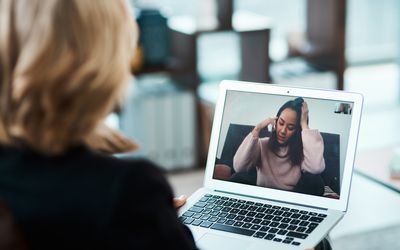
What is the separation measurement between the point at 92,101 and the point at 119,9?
0.50 ft

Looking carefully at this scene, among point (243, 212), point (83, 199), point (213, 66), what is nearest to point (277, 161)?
point (243, 212)

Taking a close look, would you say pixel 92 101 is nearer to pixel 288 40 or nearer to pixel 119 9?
pixel 119 9

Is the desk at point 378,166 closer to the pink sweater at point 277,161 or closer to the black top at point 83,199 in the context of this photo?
the pink sweater at point 277,161

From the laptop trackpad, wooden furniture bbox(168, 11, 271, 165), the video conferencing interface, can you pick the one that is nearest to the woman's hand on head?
the video conferencing interface

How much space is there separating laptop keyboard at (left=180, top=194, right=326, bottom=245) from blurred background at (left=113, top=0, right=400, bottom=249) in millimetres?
1633

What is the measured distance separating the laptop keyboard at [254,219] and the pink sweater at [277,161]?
0.19ft

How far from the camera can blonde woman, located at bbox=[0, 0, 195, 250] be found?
106 cm

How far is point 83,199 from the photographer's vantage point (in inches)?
42.6

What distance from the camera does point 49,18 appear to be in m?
1.06

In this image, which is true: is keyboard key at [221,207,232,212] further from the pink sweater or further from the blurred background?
the blurred background

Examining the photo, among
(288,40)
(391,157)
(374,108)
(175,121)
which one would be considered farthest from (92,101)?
(374,108)

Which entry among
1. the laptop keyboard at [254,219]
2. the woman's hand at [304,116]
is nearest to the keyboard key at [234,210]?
the laptop keyboard at [254,219]

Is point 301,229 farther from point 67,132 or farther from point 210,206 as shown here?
point 67,132

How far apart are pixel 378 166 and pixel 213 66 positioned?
2050 mm
